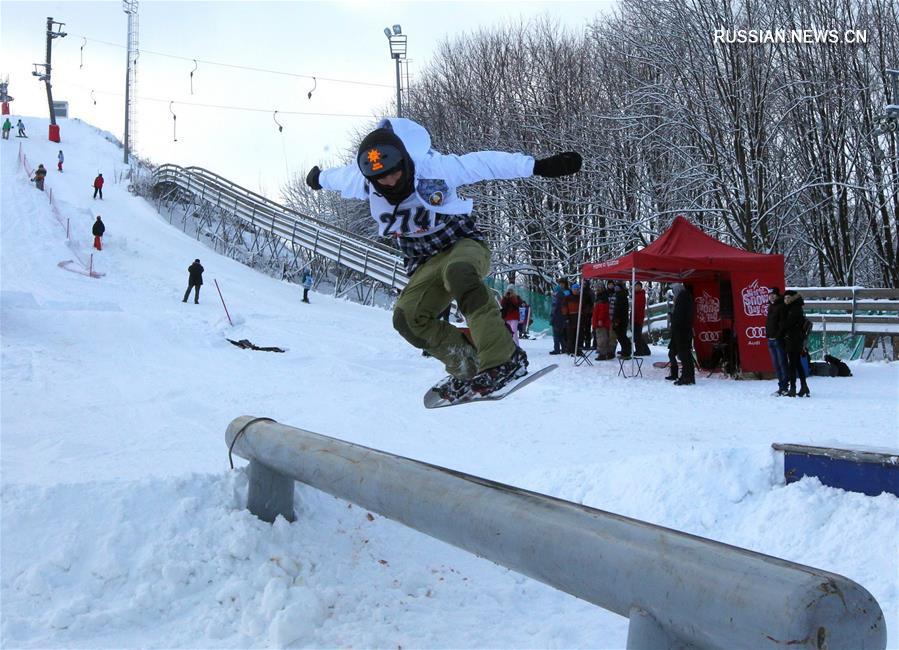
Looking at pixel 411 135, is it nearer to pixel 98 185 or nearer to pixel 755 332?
pixel 755 332

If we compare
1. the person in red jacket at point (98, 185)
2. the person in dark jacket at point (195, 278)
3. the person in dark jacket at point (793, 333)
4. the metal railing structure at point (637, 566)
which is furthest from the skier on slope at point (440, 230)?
the person in red jacket at point (98, 185)

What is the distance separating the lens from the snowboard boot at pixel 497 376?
476 cm

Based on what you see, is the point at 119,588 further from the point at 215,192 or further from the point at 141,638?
the point at 215,192

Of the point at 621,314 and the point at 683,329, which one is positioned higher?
the point at 621,314

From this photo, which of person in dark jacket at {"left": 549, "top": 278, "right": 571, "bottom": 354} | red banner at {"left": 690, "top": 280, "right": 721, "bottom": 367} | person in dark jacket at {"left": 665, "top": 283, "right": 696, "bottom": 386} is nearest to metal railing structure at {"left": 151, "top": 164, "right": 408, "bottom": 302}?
person in dark jacket at {"left": 549, "top": 278, "right": 571, "bottom": 354}

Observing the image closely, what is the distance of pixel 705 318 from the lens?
565 inches

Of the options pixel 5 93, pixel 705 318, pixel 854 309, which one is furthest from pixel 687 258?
pixel 5 93

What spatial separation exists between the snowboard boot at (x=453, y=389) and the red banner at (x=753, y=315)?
9.65 meters

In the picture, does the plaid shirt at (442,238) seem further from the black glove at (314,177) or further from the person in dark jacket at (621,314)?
the person in dark jacket at (621,314)

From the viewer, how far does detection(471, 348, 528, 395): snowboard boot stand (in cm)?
476

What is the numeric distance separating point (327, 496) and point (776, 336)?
8038 millimetres

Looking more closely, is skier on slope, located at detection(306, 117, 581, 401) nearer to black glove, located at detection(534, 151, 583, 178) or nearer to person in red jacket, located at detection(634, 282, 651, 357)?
black glove, located at detection(534, 151, 583, 178)

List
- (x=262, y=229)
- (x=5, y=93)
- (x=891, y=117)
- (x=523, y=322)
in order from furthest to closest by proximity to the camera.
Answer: (x=5, y=93) → (x=262, y=229) → (x=523, y=322) → (x=891, y=117)

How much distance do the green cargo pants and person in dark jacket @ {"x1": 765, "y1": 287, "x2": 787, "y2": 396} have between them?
24.7 ft
